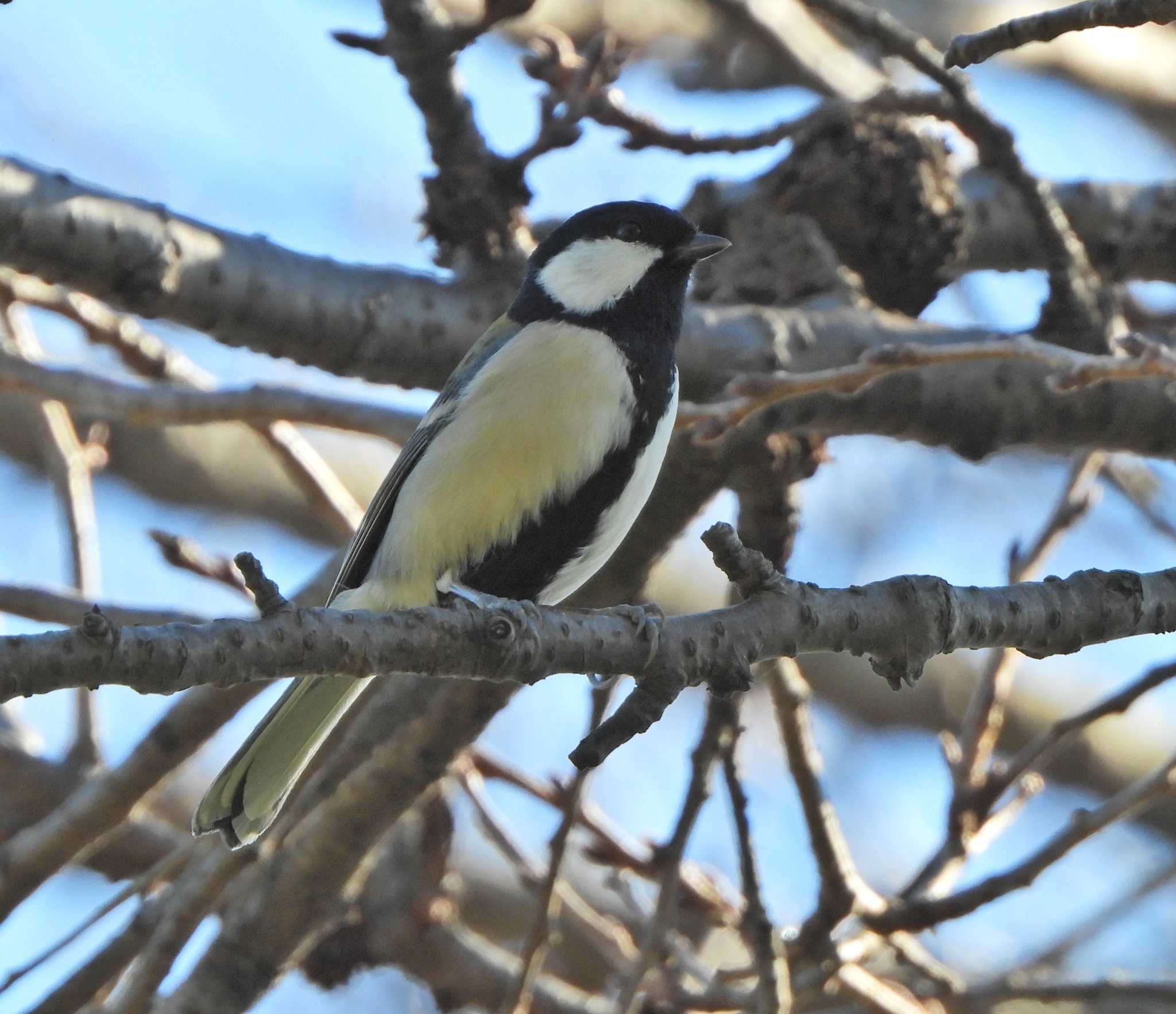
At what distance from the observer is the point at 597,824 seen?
335 cm

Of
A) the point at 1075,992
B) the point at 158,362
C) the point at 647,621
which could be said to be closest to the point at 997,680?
the point at 1075,992

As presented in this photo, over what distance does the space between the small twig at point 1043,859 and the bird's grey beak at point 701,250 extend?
145cm

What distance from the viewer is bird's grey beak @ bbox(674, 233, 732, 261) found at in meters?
3.33

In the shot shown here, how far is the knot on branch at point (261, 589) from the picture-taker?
5.69ft

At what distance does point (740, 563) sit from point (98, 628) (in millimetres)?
908

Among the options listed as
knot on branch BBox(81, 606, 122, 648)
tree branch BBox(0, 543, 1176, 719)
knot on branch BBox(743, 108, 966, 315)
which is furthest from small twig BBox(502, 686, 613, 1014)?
knot on branch BBox(743, 108, 966, 315)

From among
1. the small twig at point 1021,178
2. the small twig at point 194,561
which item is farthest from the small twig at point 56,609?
the small twig at point 1021,178

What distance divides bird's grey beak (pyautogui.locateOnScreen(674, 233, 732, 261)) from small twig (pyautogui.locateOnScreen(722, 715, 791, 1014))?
3.63 ft

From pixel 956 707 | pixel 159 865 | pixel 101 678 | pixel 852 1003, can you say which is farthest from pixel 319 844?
pixel 956 707

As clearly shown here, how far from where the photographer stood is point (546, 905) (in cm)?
289

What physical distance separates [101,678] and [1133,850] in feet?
19.8

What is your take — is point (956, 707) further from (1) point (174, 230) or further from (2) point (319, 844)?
(1) point (174, 230)

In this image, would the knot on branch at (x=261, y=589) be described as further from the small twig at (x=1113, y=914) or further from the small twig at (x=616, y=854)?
the small twig at (x=1113, y=914)

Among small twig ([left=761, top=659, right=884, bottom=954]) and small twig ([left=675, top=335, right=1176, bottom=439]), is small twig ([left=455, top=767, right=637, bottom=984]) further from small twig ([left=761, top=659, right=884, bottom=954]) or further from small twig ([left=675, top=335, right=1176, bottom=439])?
small twig ([left=675, top=335, right=1176, bottom=439])
